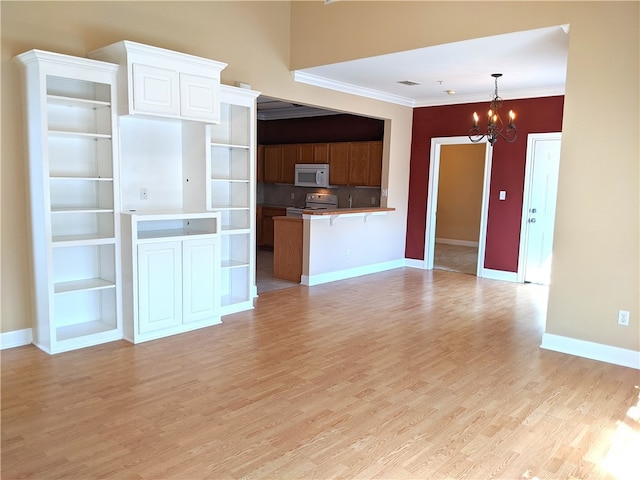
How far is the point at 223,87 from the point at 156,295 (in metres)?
2.15

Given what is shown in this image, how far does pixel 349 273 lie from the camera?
7238 millimetres

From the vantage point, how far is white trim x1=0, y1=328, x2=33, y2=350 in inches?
157

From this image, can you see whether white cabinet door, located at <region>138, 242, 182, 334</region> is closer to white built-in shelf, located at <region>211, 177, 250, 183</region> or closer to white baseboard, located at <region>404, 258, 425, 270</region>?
white built-in shelf, located at <region>211, 177, 250, 183</region>

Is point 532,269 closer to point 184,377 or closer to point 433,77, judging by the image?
point 433,77

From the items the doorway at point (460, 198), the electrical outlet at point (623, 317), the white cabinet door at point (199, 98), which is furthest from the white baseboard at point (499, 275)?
the white cabinet door at point (199, 98)

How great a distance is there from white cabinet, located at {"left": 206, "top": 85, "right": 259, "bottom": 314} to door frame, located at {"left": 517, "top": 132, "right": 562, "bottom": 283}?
4.00m

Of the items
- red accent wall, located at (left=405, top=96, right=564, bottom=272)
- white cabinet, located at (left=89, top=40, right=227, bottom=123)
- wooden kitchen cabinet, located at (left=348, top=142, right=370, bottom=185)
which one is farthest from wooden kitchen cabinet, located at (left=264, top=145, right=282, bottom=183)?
white cabinet, located at (left=89, top=40, right=227, bottom=123)

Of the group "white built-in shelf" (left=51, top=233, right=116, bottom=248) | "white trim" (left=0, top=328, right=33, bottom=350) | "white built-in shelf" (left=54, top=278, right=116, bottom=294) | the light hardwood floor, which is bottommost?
the light hardwood floor

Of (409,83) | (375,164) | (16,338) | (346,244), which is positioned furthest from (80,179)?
(375,164)

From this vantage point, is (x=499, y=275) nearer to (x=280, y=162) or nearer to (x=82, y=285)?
(x=280, y=162)

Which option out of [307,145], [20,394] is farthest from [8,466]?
[307,145]

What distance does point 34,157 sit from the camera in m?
3.86

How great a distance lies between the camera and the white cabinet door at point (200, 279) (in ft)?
14.8

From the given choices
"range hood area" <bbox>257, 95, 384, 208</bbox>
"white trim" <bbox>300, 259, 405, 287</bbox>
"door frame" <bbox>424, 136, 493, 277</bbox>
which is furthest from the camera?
"range hood area" <bbox>257, 95, 384, 208</bbox>
